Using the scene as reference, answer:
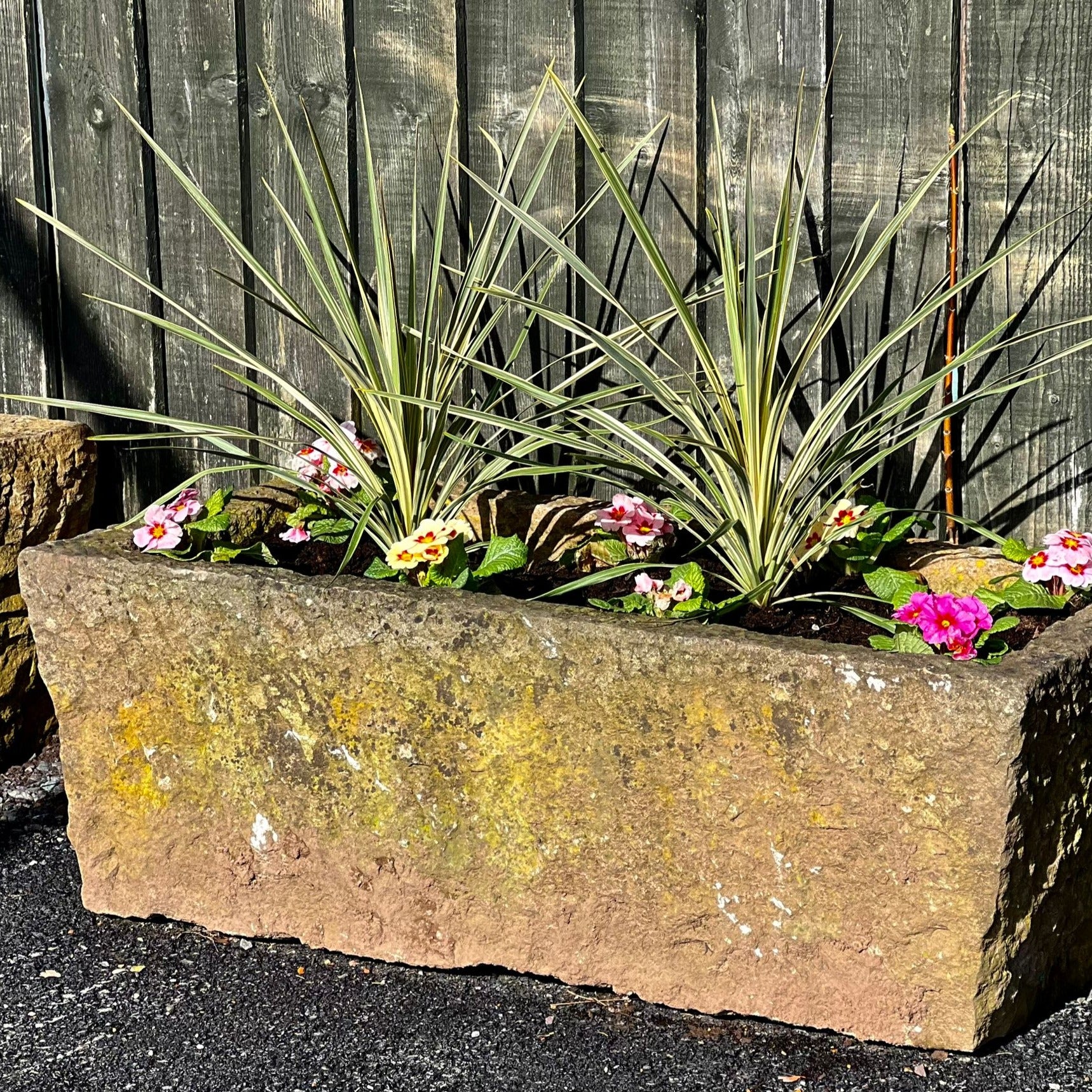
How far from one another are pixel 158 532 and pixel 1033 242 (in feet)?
4.72

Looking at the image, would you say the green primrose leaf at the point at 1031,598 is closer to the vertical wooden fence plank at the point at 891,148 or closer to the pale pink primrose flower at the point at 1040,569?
the pale pink primrose flower at the point at 1040,569

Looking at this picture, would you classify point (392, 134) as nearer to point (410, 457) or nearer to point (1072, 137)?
point (410, 457)

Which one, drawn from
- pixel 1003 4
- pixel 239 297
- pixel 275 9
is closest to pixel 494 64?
pixel 275 9

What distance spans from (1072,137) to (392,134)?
112 centimetres

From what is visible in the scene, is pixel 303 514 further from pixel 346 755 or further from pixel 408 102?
pixel 408 102

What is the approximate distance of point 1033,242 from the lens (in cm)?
235

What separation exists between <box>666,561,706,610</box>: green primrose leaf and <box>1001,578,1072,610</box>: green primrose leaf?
1.41 feet

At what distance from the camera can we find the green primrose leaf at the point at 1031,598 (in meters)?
2.09

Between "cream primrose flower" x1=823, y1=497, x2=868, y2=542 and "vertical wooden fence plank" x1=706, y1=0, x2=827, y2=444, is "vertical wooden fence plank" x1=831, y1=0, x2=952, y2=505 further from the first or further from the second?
"cream primrose flower" x1=823, y1=497, x2=868, y2=542

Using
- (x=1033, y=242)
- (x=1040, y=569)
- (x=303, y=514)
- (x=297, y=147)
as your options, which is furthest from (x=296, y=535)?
(x=1033, y=242)

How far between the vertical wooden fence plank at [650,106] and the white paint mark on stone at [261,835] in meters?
1.08

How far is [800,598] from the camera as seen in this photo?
7.05ft

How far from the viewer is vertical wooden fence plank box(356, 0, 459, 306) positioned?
2.53 m

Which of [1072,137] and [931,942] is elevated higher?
[1072,137]
